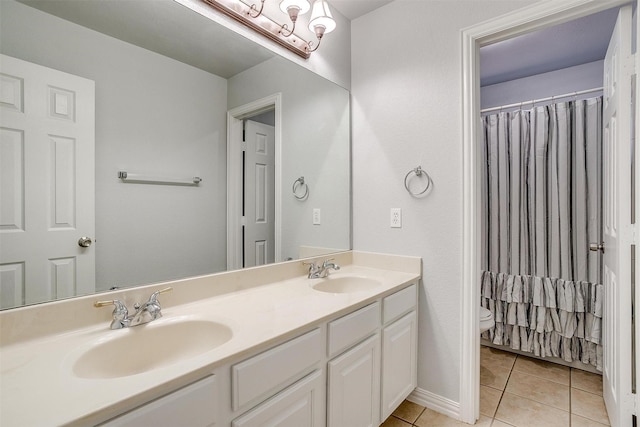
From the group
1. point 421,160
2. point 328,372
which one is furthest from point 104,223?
point 421,160

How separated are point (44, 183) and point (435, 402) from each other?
2069 mm

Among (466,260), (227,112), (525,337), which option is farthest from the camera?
(525,337)

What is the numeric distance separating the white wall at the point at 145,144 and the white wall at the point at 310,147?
0.90 ft

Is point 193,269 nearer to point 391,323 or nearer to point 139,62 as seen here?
point 139,62

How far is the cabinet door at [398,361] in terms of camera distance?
153 centimetres

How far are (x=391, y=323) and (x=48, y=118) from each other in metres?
1.58

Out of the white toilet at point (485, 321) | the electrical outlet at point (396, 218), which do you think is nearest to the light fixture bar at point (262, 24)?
the electrical outlet at point (396, 218)

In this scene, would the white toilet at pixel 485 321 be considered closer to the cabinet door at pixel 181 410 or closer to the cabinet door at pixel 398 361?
the cabinet door at pixel 398 361

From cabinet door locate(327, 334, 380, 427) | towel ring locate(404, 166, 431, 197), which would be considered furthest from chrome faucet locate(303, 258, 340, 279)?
towel ring locate(404, 166, 431, 197)

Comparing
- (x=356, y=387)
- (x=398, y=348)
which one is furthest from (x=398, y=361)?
(x=356, y=387)

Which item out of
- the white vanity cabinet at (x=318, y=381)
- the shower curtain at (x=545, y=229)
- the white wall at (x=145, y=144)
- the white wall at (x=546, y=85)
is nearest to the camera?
the white vanity cabinet at (x=318, y=381)

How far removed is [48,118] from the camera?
100cm

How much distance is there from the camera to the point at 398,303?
5.35ft

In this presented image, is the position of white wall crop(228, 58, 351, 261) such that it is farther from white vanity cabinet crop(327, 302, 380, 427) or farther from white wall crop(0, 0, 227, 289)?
white vanity cabinet crop(327, 302, 380, 427)
